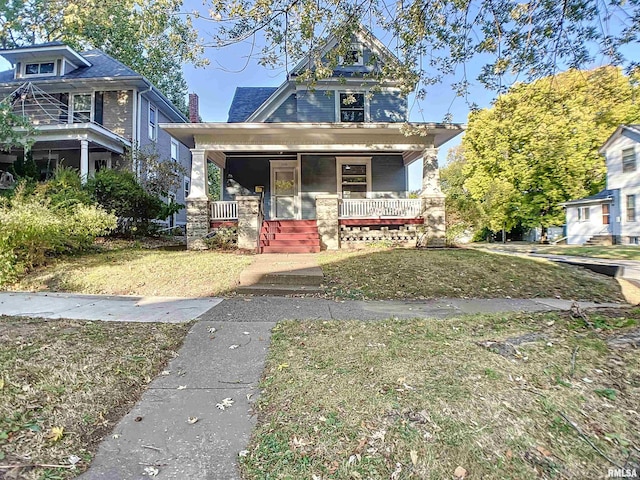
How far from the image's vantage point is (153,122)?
56.1 ft

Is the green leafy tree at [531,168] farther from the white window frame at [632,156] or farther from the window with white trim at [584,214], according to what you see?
the white window frame at [632,156]

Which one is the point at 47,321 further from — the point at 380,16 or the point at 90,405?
the point at 380,16

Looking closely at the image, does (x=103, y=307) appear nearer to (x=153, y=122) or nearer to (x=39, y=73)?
(x=153, y=122)

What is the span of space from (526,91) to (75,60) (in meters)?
18.2

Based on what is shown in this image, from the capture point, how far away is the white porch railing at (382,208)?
10.4m

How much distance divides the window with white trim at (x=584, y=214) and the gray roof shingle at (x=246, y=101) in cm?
1977

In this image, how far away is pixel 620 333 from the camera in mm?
2949

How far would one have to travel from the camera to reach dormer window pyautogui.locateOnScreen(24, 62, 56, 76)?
15.2 m

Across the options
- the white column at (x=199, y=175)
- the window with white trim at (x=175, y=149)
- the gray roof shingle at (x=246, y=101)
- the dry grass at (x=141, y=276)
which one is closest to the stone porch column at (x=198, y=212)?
the white column at (x=199, y=175)

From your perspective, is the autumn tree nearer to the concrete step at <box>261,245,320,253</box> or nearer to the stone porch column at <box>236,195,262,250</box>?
the stone porch column at <box>236,195,262,250</box>

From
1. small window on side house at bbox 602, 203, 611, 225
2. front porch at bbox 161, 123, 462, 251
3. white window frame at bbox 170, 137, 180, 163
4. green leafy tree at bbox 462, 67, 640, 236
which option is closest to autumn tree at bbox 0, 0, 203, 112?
front porch at bbox 161, 123, 462, 251

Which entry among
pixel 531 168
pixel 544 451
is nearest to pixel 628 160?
pixel 531 168

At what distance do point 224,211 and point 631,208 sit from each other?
68.0 feet

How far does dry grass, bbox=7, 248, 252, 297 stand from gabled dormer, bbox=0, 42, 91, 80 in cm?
1236
